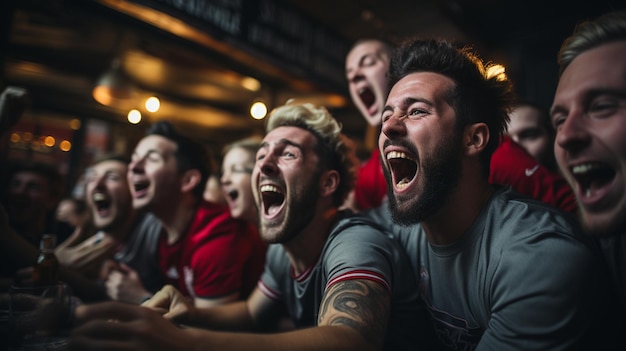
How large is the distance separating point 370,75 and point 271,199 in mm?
1315

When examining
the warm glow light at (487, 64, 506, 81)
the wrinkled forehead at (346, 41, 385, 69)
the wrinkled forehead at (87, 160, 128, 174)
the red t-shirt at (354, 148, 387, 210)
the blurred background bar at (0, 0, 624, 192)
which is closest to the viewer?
the warm glow light at (487, 64, 506, 81)

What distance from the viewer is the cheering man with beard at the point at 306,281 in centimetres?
91

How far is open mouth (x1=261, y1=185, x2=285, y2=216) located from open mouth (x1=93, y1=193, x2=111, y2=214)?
1.93 meters

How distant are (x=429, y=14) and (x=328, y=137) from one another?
2580 millimetres

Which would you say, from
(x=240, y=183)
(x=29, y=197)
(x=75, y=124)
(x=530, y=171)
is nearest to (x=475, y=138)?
(x=530, y=171)

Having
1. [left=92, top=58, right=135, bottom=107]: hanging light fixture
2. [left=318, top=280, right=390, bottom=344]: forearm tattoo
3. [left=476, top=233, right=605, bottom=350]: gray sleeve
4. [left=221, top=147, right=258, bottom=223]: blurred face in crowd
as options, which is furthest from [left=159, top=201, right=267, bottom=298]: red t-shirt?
[left=92, top=58, right=135, bottom=107]: hanging light fixture

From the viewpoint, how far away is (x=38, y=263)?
2.15m

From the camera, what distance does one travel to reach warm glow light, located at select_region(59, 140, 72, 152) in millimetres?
6569

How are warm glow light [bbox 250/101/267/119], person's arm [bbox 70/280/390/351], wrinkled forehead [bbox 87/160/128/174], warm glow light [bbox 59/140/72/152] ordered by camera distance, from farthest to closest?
warm glow light [bbox 59/140/72/152] < warm glow light [bbox 250/101/267/119] < wrinkled forehead [bbox 87/160/128/174] < person's arm [bbox 70/280/390/351]

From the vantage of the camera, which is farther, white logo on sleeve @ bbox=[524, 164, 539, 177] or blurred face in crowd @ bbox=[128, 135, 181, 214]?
blurred face in crowd @ bbox=[128, 135, 181, 214]

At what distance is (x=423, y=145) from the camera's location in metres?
1.50

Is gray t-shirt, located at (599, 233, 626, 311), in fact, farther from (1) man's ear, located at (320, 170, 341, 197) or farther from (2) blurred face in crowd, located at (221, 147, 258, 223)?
(2) blurred face in crowd, located at (221, 147, 258, 223)

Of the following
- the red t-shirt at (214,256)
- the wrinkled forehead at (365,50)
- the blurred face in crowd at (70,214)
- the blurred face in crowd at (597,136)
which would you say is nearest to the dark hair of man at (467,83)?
the blurred face in crowd at (597,136)

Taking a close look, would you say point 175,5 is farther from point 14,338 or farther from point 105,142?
point 105,142
